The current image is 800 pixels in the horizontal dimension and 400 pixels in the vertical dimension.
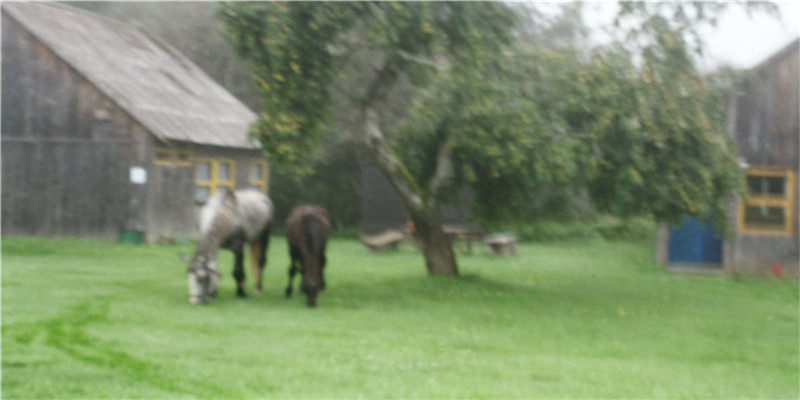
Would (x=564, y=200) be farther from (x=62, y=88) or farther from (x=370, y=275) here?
(x=62, y=88)

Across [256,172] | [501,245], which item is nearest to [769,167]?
[501,245]

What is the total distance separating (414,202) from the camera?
629 inches

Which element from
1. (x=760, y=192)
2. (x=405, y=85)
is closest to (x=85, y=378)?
(x=760, y=192)

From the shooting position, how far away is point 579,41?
16.0 metres

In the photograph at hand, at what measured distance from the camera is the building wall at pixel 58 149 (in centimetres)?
2372

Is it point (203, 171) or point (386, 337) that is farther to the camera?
point (203, 171)

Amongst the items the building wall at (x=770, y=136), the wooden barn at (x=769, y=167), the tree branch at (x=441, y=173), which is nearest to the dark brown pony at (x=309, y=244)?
the tree branch at (x=441, y=173)

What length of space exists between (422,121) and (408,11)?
3132 mm

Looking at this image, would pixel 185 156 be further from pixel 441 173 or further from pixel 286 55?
pixel 286 55

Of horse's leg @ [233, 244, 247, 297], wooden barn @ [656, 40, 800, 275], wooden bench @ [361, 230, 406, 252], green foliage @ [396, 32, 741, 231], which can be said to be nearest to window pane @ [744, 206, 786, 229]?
wooden barn @ [656, 40, 800, 275]

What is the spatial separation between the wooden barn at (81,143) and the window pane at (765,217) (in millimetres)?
13520

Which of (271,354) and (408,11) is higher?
(408,11)

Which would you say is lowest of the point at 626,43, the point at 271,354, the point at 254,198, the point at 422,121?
the point at 271,354

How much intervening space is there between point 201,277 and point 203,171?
550 inches
